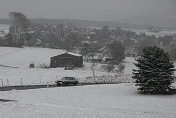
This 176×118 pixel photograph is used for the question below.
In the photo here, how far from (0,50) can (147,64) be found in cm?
8586

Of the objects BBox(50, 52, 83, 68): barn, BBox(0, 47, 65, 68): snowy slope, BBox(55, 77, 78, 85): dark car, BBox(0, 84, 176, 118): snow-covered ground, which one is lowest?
BBox(0, 47, 65, 68): snowy slope

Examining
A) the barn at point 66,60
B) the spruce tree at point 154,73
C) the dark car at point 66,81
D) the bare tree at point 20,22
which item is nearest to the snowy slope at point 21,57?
the barn at point 66,60

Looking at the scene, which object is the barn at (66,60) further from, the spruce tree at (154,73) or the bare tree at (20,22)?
the bare tree at (20,22)

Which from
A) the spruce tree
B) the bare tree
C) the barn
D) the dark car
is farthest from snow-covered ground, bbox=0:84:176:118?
the bare tree

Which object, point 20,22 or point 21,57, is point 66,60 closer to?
point 21,57

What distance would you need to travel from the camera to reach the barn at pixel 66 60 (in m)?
99.7

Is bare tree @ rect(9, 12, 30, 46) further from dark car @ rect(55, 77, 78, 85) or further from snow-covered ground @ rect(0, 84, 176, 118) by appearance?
snow-covered ground @ rect(0, 84, 176, 118)

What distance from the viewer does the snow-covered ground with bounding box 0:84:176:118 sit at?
88.1 ft

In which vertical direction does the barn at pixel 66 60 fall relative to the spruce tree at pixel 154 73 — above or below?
below

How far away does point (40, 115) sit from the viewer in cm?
2647

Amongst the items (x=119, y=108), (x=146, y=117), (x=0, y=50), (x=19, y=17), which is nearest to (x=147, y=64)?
(x=119, y=108)

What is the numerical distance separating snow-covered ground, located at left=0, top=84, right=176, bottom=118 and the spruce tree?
204 cm

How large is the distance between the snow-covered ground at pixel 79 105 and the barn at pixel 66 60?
58.2 meters

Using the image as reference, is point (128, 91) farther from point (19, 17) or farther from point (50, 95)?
point (19, 17)
